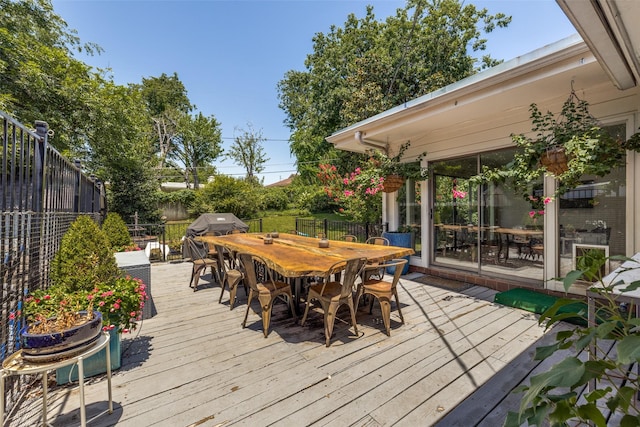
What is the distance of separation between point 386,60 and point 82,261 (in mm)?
11687

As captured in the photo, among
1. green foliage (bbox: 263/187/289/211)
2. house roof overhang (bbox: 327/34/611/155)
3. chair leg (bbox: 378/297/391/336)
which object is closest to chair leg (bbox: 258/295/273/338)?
chair leg (bbox: 378/297/391/336)

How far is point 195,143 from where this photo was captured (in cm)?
2394

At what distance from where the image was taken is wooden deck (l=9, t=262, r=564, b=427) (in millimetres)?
1843

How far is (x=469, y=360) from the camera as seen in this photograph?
246 cm

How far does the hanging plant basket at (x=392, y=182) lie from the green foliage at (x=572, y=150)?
4.49 feet

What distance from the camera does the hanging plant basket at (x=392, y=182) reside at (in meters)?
5.03

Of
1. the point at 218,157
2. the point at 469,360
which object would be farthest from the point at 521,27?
the point at 218,157

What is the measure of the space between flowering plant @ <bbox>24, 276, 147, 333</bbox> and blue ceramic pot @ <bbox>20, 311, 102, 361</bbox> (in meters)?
0.12

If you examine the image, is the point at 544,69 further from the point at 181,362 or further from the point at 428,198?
the point at 181,362

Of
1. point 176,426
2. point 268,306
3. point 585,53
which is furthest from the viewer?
point 268,306

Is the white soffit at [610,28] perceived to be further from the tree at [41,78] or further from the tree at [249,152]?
the tree at [249,152]

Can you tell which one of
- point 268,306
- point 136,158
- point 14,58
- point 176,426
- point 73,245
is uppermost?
point 14,58

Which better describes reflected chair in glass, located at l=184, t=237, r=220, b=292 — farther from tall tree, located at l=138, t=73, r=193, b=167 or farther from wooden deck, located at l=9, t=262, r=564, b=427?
tall tree, located at l=138, t=73, r=193, b=167

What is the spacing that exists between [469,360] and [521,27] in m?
5.26
